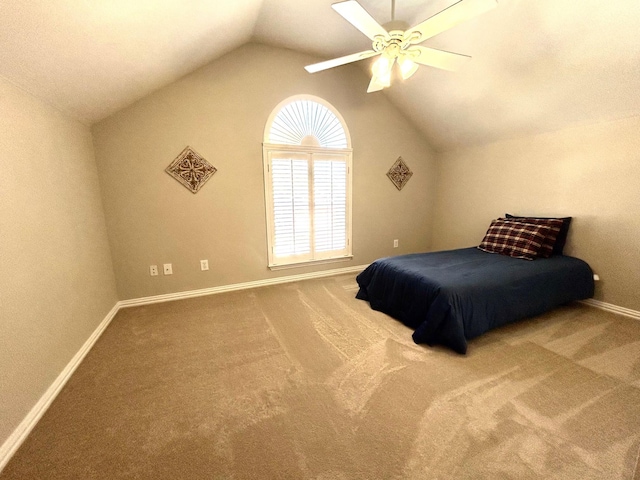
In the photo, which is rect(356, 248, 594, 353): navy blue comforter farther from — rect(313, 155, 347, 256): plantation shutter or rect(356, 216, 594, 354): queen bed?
rect(313, 155, 347, 256): plantation shutter

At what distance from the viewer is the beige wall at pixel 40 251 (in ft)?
4.39

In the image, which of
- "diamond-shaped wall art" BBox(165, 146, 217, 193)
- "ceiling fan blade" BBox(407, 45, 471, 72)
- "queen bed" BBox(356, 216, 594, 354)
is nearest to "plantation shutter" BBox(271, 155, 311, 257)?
"diamond-shaped wall art" BBox(165, 146, 217, 193)

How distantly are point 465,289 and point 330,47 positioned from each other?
3.00 metres

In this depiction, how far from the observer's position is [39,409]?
4.73ft

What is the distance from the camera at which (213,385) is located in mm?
1659

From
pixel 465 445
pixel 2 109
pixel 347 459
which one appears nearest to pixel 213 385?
pixel 347 459

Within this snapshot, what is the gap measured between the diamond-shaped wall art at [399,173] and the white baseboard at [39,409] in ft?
12.8

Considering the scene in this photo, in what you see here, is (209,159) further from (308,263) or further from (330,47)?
(330,47)

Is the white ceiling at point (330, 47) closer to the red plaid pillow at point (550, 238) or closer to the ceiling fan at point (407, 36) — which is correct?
the ceiling fan at point (407, 36)

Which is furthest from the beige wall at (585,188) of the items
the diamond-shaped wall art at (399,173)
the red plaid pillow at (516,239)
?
the diamond-shaped wall art at (399,173)

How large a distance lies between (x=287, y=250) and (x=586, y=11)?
3321 millimetres

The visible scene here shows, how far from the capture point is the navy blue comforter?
1.97 metres

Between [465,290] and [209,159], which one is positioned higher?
[209,159]

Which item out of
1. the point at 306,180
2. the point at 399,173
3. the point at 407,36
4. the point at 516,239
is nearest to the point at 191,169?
the point at 306,180
